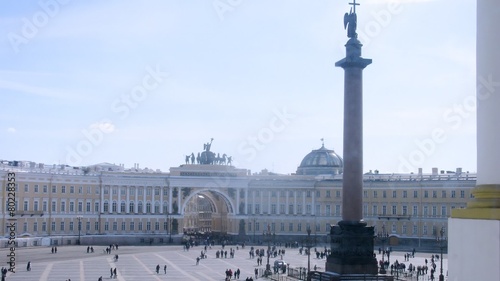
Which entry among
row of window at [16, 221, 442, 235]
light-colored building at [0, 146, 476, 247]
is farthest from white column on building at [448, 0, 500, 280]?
row of window at [16, 221, 442, 235]

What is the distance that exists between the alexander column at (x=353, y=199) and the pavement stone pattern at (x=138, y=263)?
13.0 m

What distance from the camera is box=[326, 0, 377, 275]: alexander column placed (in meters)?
29.9

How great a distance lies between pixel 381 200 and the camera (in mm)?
76312

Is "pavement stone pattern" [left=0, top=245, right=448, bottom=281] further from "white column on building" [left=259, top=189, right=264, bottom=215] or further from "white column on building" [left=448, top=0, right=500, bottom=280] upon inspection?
"white column on building" [left=448, top=0, right=500, bottom=280]

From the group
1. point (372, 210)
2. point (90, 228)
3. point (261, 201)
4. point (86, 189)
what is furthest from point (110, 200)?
point (372, 210)

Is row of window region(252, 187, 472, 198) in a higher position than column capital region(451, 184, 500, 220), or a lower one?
lower

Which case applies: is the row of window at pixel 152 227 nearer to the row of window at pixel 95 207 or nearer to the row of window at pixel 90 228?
the row of window at pixel 90 228

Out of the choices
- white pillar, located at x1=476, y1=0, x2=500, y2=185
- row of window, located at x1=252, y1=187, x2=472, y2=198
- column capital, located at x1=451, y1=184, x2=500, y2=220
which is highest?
white pillar, located at x1=476, y1=0, x2=500, y2=185

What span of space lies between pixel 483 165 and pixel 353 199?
24.8 meters

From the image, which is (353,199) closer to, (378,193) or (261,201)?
(378,193)

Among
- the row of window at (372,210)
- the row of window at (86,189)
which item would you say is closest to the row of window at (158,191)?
the row of window at (86,189)

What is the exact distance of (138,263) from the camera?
51.8m

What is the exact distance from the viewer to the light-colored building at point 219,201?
235 feet

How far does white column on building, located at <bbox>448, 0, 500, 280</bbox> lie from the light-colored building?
221 feet
